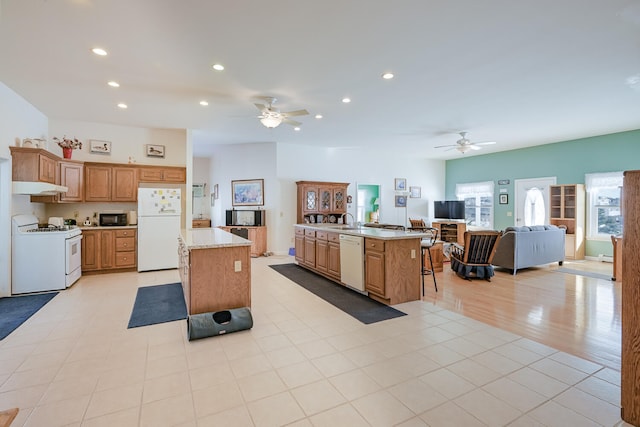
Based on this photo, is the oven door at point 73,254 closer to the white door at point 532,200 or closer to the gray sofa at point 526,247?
the gray sofa at point 526,247

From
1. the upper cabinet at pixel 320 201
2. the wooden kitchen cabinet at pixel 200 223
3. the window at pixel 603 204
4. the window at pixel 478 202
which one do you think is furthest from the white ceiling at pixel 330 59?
the wooden kitchen cabinet at pixel 200 223

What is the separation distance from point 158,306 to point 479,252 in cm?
522

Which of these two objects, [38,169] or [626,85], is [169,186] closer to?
[38,169]

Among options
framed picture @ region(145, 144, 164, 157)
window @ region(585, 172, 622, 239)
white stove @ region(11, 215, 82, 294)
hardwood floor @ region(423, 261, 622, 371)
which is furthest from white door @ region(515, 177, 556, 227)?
white stove @ region(11, 215, 82, 294)

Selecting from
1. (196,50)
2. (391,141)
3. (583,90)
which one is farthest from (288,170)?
(583,90)

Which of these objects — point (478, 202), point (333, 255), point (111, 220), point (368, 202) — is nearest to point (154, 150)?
point (111, 220)

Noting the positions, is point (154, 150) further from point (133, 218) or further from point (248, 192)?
point (248, 192)

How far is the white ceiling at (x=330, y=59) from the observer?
2.48 metres

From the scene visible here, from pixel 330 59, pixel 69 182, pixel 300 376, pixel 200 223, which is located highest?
pixel 330 59

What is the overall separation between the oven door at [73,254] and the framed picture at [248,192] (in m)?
3.68

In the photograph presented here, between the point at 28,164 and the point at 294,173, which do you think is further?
the point at 294,173

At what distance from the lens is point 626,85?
397cm

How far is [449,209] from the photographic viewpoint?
31.7 ft

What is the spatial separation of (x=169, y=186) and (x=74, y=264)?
2.23 meters
